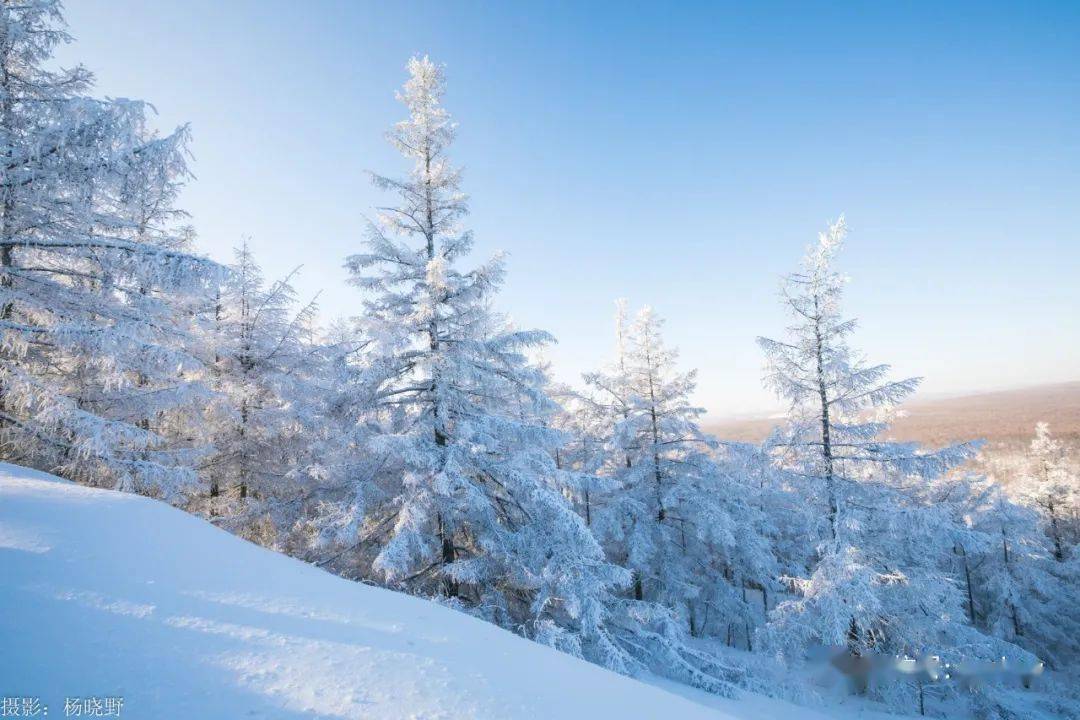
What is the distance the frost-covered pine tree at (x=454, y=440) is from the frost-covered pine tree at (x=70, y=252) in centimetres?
352

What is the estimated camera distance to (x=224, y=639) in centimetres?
Answer: 304

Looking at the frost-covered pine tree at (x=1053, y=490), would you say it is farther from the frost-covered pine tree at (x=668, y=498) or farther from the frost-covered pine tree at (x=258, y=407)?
the frost-covered pine tree at (x=258, y=407)

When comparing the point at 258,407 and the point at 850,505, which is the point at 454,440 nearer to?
the point at 258,407

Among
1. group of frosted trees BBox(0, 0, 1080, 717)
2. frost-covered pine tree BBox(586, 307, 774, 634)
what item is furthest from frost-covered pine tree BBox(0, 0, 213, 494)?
frost-covered pine tree BBox(586, 307, 774, 634)

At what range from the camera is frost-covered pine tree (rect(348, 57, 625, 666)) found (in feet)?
27.7

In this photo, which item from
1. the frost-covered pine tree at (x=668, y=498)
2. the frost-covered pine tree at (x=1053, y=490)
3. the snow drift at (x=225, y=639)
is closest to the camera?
the snow drift at (x=225, y=639)

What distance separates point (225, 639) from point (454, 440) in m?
6.28

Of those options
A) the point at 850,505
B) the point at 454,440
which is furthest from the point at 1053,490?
the point at 454,440

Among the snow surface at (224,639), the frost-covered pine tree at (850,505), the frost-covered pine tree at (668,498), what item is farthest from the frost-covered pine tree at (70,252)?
the frost-covered pine tree at (850,505)

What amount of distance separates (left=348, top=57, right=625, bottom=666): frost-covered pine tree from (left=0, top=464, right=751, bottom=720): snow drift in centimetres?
376

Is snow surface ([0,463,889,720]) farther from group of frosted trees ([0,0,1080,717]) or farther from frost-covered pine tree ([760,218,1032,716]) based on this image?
frost-covered pine tree ([760,218,1032,716])

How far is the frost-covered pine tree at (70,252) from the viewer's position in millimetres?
6363

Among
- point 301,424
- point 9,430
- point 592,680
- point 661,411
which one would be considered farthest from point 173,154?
point 661,411

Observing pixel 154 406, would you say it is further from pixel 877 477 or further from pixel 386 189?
pixel 877 477
